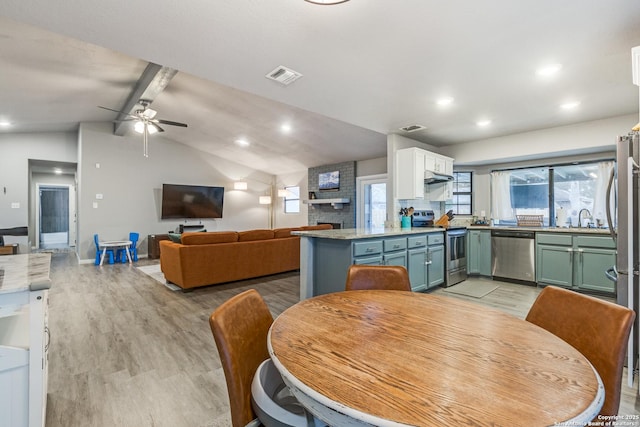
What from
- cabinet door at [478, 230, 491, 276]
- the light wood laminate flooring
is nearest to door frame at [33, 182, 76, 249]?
the light wood laminate flooring

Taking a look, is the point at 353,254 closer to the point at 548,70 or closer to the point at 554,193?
the point at 548,70

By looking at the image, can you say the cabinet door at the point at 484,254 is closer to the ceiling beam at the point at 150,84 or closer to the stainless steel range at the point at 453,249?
the stainless steel range at the point at 453,249

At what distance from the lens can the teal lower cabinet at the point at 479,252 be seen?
4.78 metres

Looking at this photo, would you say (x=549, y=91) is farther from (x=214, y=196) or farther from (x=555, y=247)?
(x=214, y=196)

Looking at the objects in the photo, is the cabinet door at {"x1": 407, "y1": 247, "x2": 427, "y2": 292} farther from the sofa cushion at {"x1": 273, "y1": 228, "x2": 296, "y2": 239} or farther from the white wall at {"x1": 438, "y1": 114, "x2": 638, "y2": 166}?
the sofa cushion at {"x1": 273, "y1": 228, "x2": 296, "y2": 239}

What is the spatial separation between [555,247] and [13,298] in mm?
5331

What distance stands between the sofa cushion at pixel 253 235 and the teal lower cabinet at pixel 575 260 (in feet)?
13.3

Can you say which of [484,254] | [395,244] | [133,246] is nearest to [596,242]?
[484,254]

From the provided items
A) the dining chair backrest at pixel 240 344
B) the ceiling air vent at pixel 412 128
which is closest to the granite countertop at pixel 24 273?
the dining chair backrest at pixel 240 344

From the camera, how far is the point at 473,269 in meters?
4.89

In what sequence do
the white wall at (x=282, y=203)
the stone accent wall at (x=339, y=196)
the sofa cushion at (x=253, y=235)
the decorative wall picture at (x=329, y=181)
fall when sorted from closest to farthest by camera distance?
the sofa cushion at (x=253, y=235) → the stone accent wall at (x=339, y=196) → the decorative wall picture at (x=329, y=181) → the white wall at (x=282, y=203)

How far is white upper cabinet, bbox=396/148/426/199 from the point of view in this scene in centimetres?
433

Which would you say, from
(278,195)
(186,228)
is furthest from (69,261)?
(278,195)

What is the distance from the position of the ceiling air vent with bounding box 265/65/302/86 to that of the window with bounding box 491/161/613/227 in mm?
4183
